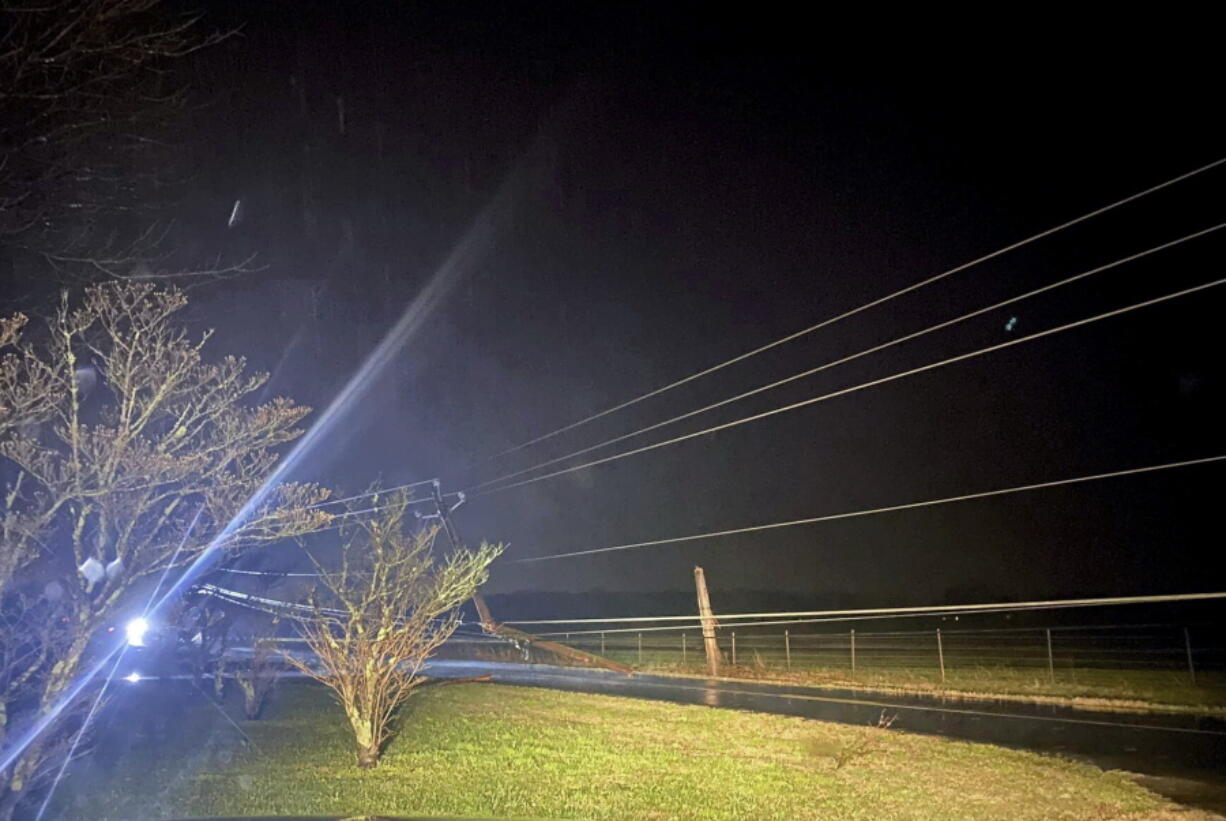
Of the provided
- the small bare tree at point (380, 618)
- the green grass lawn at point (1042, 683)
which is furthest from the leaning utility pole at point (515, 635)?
the small bare tree at point (380, 618)

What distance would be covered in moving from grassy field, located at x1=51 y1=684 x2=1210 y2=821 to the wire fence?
29.3 ft

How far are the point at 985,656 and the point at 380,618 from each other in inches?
880

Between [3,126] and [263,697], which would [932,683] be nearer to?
[263,697]

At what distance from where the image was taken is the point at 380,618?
1247 centimetres

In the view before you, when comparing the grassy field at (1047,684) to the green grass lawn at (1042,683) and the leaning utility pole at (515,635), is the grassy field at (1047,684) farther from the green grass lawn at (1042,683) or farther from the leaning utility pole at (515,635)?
the leaning utility pole at (515,635)

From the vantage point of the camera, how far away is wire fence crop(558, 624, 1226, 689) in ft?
69.7

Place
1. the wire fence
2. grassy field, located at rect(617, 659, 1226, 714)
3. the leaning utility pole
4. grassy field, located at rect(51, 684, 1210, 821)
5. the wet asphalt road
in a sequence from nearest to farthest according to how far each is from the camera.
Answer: grassy field, located at rect(51, 684, 1210, 821)
the wet asphalt road
grassy field, located at rect(617, 659, 1226, 714)
the wire fence
the leaning utility pole

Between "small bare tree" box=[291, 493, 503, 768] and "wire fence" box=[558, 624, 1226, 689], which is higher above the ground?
"small bare tree" box=[291, 493, 503, 768]

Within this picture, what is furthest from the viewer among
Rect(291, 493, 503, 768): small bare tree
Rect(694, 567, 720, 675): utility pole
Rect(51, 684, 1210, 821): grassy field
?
Rect(694, 567, 720, 675): utility pole

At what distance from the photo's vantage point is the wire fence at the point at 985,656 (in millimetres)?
21234

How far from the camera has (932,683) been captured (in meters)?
22.0

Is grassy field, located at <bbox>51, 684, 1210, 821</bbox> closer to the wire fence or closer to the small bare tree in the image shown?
the small bare tree

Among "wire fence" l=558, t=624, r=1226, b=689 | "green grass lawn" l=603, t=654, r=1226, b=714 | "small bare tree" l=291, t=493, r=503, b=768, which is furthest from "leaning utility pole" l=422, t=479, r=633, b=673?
"small bare tree" l=291, t=493, r=503, b=768

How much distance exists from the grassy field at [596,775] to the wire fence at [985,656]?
29.3 ft
